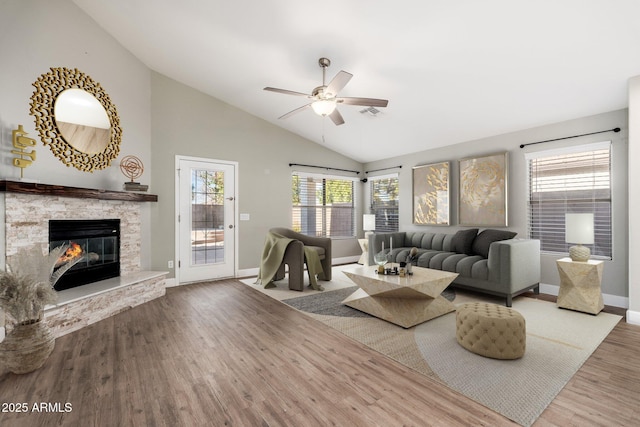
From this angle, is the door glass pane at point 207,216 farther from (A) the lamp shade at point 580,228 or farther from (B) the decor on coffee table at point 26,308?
(A) the lamp shade at point 580,228

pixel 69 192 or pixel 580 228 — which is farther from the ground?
pixel 69 192

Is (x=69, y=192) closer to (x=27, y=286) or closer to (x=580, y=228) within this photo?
(x=27, y=286)

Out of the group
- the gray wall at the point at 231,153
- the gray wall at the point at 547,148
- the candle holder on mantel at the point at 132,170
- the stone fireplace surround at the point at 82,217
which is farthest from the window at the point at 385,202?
the candle holder on mantel at the point at 132,170

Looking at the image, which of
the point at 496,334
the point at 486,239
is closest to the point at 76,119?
the point at 496,334

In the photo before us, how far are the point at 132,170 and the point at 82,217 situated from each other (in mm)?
1006

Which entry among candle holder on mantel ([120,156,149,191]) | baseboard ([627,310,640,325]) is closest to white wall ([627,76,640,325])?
baseboard ([627,310,640,325])

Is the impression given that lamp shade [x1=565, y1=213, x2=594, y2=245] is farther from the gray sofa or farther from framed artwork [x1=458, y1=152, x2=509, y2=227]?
framed artwork [x1=458, y1=152, x2=509, y2=227]

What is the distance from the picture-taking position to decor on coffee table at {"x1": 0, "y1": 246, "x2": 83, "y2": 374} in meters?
2.13

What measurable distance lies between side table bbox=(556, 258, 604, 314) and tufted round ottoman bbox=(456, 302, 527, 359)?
65.7 inches

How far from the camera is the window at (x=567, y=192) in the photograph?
3.82 metres

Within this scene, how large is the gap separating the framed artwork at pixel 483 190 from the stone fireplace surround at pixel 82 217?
16.7 feet

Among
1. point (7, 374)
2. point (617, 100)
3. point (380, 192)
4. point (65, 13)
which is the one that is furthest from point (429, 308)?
point (65, 13)

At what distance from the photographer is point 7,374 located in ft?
7.06

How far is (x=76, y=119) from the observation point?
3.43m
